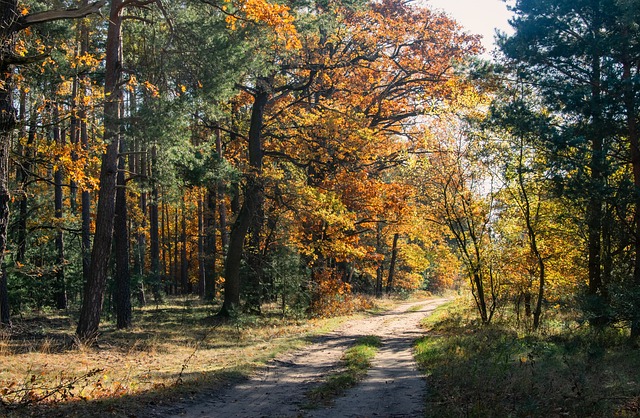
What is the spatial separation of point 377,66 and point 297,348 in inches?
532

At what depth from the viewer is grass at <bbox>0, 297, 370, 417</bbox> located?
7.41m

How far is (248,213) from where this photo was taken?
20.5 m

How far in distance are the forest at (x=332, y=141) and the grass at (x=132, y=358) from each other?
888 millimetres

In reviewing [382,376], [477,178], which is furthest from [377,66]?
[382,376]

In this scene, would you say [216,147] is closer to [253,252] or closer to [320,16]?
[253,252]

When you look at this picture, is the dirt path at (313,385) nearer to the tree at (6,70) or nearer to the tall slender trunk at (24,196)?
the tree at (6,70)

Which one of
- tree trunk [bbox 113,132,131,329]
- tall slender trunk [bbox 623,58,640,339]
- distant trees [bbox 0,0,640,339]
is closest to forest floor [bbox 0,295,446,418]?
tree trunk [bbox 113,132,131,329]

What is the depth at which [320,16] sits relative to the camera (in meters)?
17.3

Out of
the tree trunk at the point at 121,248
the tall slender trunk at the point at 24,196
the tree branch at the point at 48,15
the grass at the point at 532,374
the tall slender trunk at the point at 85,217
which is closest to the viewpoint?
the grass at the point at 532,374

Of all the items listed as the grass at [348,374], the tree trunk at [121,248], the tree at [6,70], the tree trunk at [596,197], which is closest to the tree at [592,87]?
the tree trunk at [596,197]

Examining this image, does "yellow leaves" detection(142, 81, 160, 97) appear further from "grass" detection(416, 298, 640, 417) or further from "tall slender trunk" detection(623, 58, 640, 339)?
"tall slender trunk" detection(623, 58, 640, 339)

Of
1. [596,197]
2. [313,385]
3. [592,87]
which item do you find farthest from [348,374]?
[592,87]

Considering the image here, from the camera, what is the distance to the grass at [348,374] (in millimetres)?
8984

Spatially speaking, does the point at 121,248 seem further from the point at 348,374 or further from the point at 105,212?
the point at 348,374
